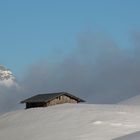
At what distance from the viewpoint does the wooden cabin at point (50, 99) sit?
44.1 metres

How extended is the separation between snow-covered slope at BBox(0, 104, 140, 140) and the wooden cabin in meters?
9.49

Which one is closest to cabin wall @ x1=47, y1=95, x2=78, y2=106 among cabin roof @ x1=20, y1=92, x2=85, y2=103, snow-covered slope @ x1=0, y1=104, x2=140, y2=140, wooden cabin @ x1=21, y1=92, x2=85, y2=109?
wooden cabin @ x1=21, y1=92, x2=85, y2=109

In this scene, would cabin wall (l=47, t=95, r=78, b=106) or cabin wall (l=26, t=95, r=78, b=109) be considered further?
cabin wall (l=47, t=95, r=78, b=106)

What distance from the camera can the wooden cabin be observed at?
4406 centimetres

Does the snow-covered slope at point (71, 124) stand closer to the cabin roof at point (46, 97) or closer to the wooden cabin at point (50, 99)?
the wooden cabin at point (50, 99)

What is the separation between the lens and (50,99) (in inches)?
1735

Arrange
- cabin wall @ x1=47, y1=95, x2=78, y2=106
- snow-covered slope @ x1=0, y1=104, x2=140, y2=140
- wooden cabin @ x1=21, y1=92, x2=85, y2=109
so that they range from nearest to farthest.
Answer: snow-covered slope @ x1=0, y1=104, x2=140, y2=140
wooden cabin @ x1=21, y1=92, x2=85, y2=109
cabin wall @ x1=47, y1=95, x2=78, y2=106

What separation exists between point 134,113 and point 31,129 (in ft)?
20.4

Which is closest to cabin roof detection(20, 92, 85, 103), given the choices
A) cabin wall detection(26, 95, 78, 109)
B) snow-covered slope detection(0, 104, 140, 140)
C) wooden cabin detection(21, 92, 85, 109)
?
wooden cabin detection(21, 92, 85, 109)

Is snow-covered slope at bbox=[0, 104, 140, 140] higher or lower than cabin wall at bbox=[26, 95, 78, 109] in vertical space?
lower

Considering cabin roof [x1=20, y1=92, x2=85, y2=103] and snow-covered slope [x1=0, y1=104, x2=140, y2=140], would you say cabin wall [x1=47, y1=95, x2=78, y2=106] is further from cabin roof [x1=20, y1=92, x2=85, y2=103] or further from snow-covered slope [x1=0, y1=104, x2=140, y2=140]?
snow-covered slope [x1=0, y1=104, x2=140, y2=140]

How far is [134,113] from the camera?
27.8 m

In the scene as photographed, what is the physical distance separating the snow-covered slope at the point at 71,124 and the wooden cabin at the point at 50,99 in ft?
31.1

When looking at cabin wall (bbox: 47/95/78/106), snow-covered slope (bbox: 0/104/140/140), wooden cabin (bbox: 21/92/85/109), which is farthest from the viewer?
cabin wall (bbox: 47/95/78/106)
